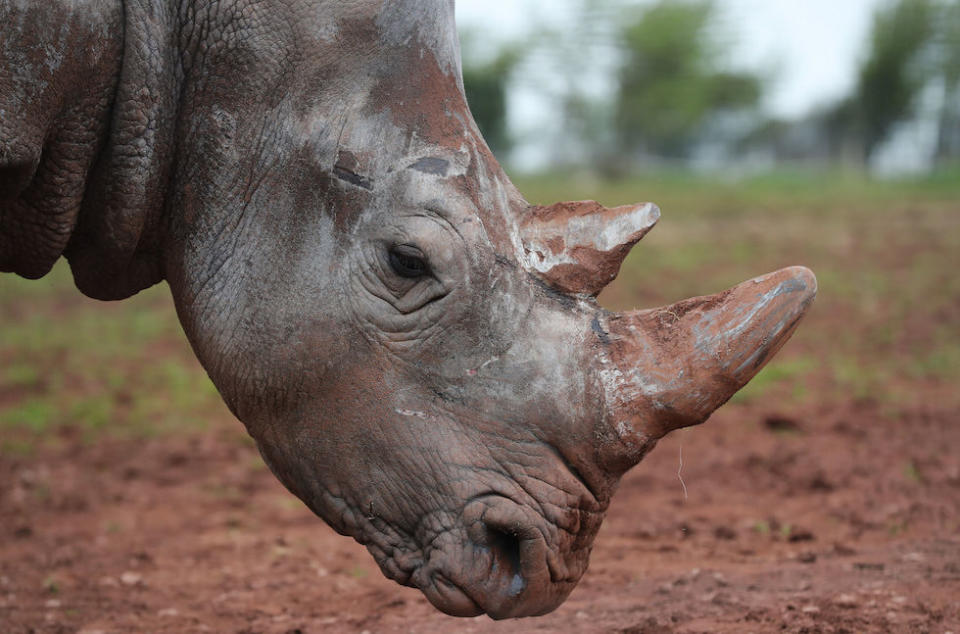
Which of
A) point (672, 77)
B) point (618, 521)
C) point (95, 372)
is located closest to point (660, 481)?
point (618, 521)

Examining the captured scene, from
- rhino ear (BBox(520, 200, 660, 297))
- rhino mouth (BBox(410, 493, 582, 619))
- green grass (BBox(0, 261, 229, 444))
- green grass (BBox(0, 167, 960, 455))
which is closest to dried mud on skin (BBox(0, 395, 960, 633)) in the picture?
green grass (BBox(0, 261, 229, 444))

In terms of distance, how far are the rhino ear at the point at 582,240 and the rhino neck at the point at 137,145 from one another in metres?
1.04

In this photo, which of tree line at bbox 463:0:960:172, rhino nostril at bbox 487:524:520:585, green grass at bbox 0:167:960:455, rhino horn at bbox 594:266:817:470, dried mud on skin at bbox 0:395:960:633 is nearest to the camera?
rhino horn at bbox 594:266:817:470

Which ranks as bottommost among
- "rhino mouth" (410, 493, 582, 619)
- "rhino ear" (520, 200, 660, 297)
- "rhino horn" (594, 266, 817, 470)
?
"rhino mouth" (410, 493, 582, 619)

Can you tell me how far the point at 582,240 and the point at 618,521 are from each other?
257 cm

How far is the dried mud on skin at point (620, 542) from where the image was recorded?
149 inches

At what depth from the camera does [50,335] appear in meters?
9.61

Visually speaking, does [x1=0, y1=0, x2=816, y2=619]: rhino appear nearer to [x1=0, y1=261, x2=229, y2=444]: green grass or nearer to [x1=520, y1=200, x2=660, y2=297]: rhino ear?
[x1=520, y1=200, x2=660, y2=297]: rhino ear

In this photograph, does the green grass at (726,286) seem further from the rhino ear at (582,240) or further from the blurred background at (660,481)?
the rhino ear at (582,240)

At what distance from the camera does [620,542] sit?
4.87 m

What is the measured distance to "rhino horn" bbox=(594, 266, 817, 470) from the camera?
2.70 m

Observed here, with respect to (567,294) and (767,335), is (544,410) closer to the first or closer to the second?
(567,294)

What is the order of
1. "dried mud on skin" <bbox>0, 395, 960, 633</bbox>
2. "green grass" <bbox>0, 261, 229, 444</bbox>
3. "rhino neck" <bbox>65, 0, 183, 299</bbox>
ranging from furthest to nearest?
"green grass" <bbox>0, 261, 229, 444</bbox> < "dried mud on skin" <bbox>0, 395, 960, 633</bbox> < "rhino neck" <bbox>65, 0, 183, 299</bbox>

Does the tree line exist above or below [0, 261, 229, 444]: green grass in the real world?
above
